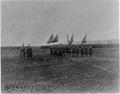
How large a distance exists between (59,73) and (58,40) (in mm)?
753

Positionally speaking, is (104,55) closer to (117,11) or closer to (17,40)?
(117,11)

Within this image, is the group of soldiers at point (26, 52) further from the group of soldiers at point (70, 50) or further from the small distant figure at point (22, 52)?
the group of soldiers at point (70, 50)

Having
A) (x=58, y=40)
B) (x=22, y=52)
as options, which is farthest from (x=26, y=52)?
(x=58, y=40)

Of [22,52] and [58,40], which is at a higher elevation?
[58,40]

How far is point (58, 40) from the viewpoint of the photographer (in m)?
5.38

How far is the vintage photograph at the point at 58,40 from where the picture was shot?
524 centimetres

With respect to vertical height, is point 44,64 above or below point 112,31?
below

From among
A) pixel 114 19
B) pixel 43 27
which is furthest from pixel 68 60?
pixel 114 19

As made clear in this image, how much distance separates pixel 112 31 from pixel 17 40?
7.20 ft

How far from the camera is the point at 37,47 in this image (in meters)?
5.40

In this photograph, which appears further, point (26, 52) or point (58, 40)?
point (58, 40)

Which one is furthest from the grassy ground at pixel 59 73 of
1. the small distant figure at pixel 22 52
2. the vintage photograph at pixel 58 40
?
the small distant figure at pixel 22 52

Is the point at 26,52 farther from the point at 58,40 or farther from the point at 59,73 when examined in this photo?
the point at 59,73

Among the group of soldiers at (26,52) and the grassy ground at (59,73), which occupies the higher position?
the group of soldiers at (26,52)
